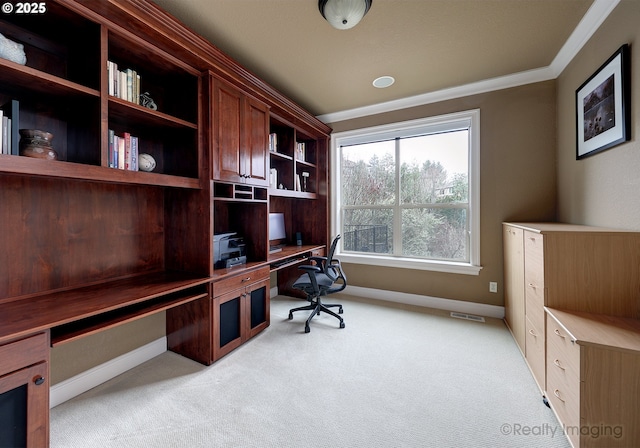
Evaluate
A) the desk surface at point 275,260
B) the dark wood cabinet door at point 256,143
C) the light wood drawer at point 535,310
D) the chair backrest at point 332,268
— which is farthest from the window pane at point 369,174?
the light wood drawer at point 535,310

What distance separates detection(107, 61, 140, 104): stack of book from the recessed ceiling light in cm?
226

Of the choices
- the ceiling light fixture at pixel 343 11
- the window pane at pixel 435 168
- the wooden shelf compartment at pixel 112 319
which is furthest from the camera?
the window pane at pixel 435 168

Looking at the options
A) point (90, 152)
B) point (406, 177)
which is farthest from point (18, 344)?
point (406, 177)

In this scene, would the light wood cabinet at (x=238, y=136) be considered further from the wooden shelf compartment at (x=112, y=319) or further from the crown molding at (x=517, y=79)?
the crown molding at (x=517, y=79)

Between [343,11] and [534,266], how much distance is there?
87.5 inches

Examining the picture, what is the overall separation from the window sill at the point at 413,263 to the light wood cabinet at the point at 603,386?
5.69 ft

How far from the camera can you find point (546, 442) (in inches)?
52.9

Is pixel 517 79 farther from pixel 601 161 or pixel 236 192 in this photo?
pixel 236 192

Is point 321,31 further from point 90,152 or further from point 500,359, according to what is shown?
point 500,359

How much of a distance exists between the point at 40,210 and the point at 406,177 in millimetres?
3586

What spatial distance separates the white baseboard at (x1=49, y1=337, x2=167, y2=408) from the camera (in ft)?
5.36

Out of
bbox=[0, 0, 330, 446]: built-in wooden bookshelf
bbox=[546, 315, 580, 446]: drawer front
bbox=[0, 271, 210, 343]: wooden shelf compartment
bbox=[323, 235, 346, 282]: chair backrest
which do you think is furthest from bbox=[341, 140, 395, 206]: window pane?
bbox=[0, 271, 210, 343]: wooden shelf compartment

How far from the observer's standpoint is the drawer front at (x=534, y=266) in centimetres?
163

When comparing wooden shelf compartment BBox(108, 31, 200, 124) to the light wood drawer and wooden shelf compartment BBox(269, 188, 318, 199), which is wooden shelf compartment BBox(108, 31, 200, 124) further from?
the light wood drawer
